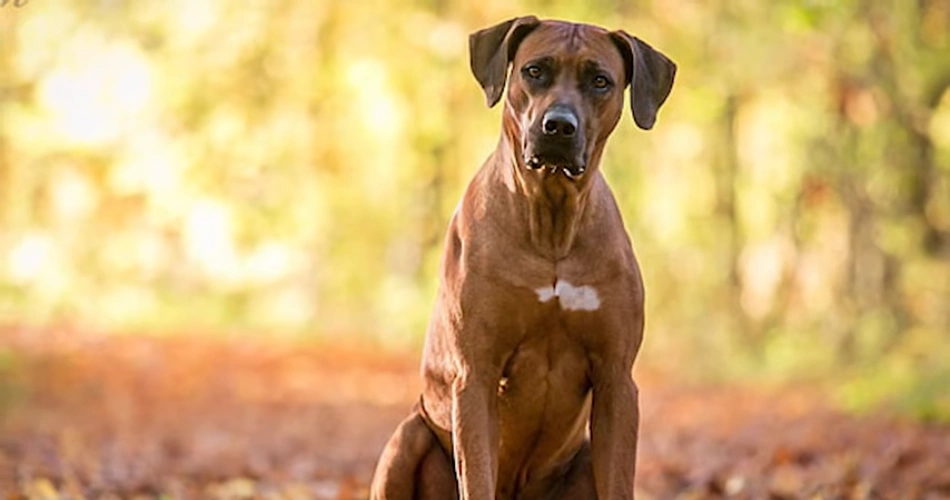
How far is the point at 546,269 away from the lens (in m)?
4.47

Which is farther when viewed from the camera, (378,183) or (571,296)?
(378,183)

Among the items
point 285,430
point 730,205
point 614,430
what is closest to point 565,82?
point 614,430

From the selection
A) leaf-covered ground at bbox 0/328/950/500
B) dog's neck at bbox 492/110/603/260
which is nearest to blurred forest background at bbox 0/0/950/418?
leaf-covered ground at bbox 0/328/950/500

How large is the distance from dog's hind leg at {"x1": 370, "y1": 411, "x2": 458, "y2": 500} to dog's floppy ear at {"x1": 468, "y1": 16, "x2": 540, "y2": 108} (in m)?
1.17

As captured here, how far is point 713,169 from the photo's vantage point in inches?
920

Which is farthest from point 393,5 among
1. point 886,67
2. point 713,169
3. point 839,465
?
point 839,465

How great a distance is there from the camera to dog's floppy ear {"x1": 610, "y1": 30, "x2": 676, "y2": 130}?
15.1ft

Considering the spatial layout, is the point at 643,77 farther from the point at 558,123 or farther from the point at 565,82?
the point at 558,123

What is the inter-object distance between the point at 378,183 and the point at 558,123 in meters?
20.9

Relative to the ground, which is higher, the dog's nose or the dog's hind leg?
the dog's nose

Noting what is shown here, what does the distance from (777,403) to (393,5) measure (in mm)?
10520

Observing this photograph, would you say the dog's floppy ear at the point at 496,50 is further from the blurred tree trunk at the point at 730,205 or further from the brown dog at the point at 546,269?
the blurred tree trunk at the point at 730,205


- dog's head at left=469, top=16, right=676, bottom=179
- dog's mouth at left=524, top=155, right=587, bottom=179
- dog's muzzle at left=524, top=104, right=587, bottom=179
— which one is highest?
dog's head at left=469, top=16, right=676, bottom=179

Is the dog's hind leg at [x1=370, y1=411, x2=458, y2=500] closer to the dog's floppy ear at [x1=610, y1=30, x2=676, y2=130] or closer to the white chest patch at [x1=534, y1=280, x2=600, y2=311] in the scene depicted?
the white chest patch at [x1=534, y1=280, x2=600, y2=311]
